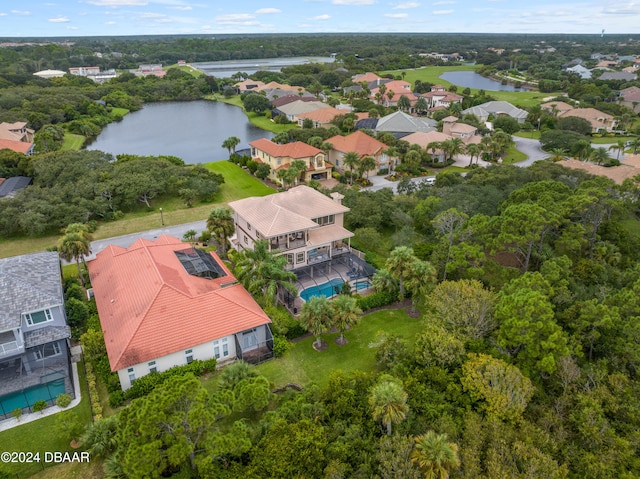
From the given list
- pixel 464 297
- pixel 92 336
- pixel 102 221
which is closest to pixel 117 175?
pixel 102 221

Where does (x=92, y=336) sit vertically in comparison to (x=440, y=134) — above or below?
below

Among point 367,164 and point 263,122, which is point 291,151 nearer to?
point 367,164

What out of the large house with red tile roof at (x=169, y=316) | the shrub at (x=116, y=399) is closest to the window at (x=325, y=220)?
the large house with red tile roof at (x=169, y=316)

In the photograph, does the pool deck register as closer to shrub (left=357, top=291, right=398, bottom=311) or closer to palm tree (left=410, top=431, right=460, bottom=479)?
palm tree (left=410, top=431, right=460, bottom=479)

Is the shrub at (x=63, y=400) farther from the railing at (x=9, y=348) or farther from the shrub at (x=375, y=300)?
the shrub at (x=375, y=300)

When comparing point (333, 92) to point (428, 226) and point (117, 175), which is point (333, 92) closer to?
point (117, 175)
